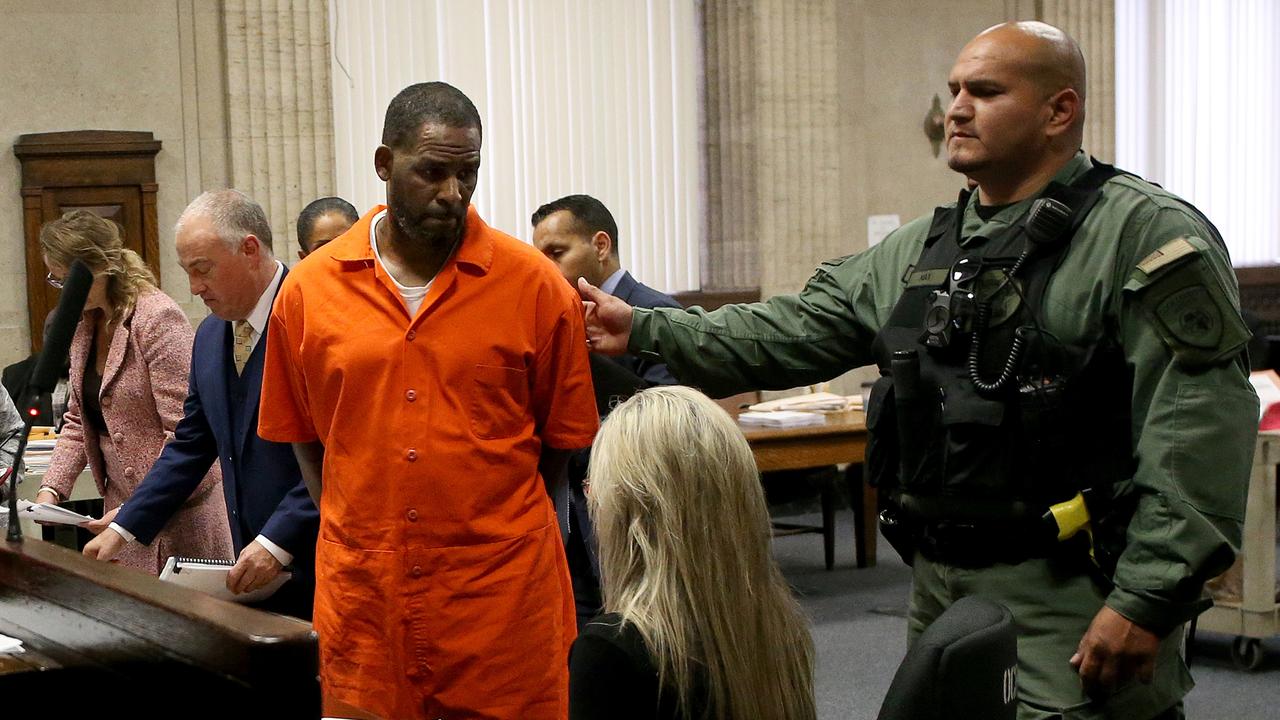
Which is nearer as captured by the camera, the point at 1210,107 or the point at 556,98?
the point at 556,98

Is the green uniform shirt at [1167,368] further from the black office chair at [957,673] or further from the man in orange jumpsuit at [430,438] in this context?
the man in orange jumpsuit at [430,438]

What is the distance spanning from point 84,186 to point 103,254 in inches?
165

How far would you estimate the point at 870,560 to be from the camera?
7.60 meters

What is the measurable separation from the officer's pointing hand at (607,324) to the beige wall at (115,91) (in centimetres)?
578

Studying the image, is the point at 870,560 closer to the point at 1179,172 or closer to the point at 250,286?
the point at 250,286

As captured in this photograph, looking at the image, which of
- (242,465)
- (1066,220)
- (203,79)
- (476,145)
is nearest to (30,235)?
(203,79)

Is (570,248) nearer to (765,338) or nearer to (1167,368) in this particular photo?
(765,338)

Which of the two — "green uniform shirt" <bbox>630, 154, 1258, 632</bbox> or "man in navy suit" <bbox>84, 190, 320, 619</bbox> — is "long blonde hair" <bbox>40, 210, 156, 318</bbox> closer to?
"man in navy suit" <bbox>84, 190, 320, 619</bbox>

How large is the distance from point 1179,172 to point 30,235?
8.77 m

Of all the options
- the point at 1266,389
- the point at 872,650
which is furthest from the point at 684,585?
the point at 1266,389

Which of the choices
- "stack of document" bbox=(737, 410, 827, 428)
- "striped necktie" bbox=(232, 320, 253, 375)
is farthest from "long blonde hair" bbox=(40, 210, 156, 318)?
"stack of document" bbox=(737, 410, 827, 428)

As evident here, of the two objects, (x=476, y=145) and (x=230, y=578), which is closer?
(x=476, y=145)

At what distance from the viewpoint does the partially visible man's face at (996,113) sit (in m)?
2.39

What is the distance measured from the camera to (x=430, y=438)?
2430mm
